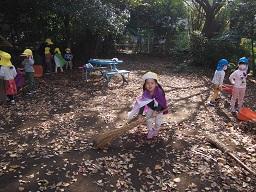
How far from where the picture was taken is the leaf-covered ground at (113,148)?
543 centimetres

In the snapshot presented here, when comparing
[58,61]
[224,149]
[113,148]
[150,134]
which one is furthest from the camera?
[58,61]

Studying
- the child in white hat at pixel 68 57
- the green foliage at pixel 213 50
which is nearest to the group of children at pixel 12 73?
the child in white hat at pixel 68 57

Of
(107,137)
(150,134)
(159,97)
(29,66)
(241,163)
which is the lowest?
(241,163)

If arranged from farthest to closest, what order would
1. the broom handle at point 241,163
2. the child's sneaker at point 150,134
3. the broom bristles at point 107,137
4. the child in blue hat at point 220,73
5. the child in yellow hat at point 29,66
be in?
the child in yellow hat at point 29,66
the child in blue hat at point 220,73
the child's sneaker at point 150,134
the broom bristles at point 107,137
the broom handle at point 241,163

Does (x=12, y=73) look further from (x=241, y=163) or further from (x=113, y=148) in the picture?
(x=241, y=163)

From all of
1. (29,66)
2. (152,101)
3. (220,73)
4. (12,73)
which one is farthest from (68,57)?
(152,101)

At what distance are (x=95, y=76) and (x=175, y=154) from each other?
815 cm

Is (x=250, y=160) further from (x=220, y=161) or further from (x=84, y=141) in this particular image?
(x=84, y=141)

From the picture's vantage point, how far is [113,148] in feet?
21.4

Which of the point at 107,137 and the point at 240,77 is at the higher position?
the point at 240,77

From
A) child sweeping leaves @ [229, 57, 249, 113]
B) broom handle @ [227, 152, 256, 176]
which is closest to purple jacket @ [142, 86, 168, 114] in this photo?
broom handle @ [227, 152, 256, 176]

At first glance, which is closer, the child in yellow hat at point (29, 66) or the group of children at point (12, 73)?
the group of children at point (12, 73)

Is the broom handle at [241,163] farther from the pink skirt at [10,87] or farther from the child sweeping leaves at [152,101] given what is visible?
the pink skirt at [10,87]

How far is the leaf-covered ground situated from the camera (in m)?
5.43
